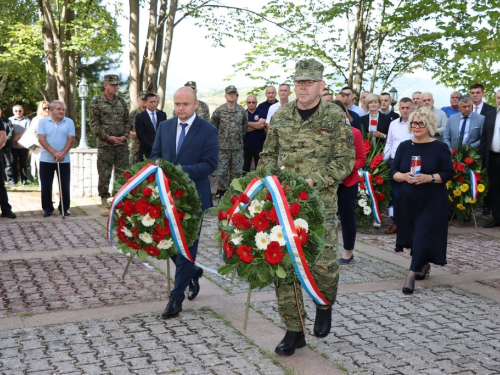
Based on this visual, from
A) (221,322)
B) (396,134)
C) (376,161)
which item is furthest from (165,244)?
(396,134)

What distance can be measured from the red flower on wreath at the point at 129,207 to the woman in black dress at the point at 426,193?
10.6 ft

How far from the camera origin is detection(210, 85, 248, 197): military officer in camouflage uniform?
1451 cm

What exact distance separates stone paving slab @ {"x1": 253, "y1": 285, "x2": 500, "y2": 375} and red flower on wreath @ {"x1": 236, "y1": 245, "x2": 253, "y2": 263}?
1149mm

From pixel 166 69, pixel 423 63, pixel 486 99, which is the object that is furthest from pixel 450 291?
pixel 423 63

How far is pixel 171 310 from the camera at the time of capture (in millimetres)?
6312

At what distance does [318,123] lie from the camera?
5.34 metres

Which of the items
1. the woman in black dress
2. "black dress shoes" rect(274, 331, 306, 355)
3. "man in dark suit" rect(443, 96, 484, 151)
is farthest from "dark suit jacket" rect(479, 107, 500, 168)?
"black dress shoes" rect(274, 331, 306, 355)

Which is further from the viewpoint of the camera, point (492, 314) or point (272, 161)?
point (492, 314)

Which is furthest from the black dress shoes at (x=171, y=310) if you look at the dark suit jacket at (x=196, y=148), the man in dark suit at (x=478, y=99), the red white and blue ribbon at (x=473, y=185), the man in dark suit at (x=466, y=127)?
the man in dark suit at (x=478, y=99)

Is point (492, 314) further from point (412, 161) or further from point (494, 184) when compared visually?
point (494, 184)

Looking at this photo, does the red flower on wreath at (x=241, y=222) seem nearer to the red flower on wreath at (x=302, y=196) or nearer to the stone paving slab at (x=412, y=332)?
the red flower on wreath at (x=302, y=196)

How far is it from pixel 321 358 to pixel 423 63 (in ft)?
80.6

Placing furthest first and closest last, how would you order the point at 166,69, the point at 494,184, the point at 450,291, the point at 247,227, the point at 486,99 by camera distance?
1. the point at 166,69
2. the point at 486,99
3. the point at 494,184
4. the point at 450,291
5. the point at 247,227

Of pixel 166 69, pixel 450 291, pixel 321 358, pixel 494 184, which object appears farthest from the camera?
pixel 166 69
